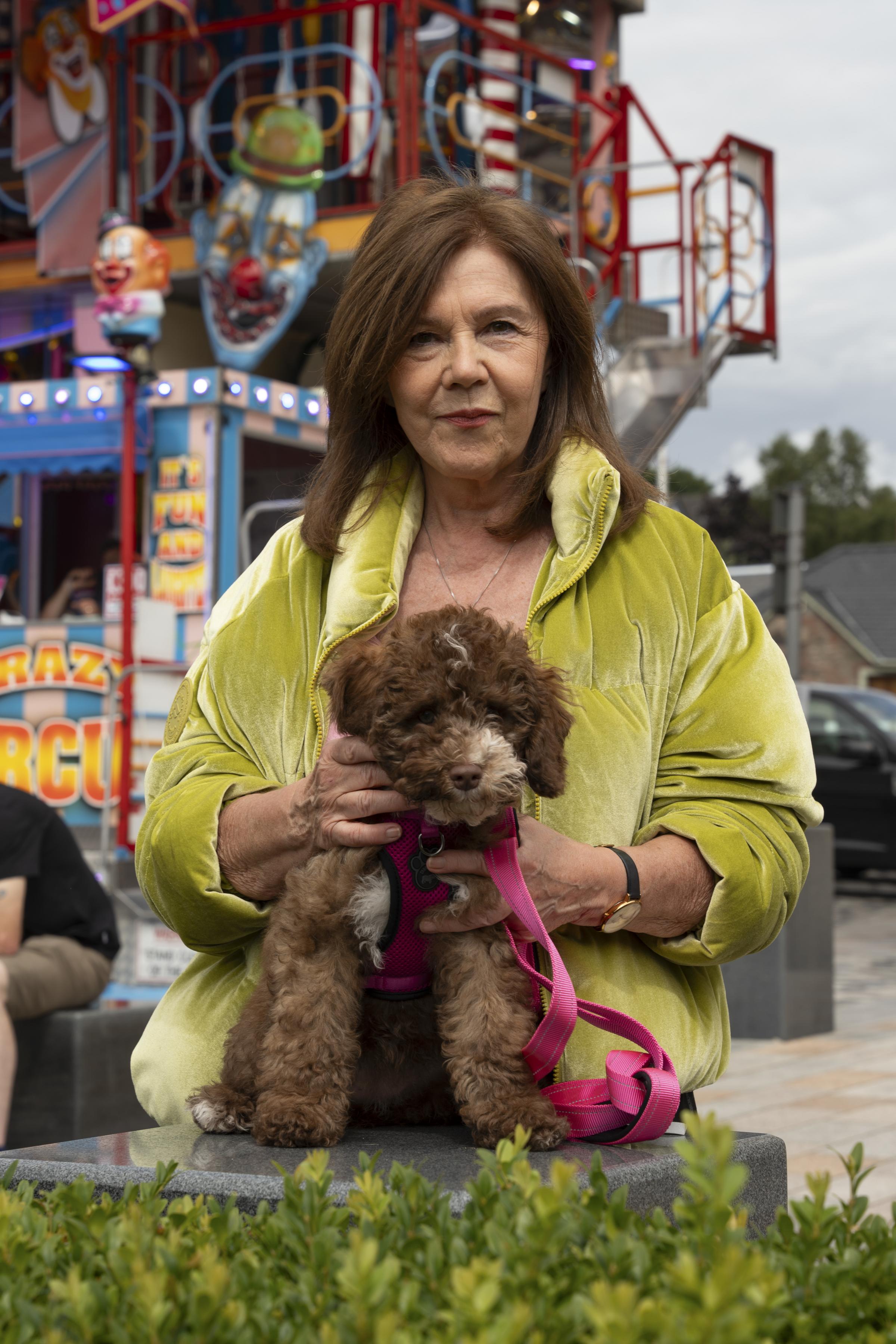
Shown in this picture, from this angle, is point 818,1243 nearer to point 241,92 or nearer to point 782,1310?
point 782,1310

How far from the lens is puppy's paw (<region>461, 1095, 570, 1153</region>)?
A: 239 centimetres

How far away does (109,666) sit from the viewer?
11.6 metres

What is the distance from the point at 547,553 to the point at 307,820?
69 cm

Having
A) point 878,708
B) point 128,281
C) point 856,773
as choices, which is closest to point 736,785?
point 128,281

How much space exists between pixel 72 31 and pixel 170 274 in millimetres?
2493

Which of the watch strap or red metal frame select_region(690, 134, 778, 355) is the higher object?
red metal frame select_region(690, 134, 778, 355)

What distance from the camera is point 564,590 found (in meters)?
2.71

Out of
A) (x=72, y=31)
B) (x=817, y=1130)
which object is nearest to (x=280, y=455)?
(x=72, y=31)

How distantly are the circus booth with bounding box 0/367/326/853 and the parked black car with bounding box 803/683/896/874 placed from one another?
8.27 metres

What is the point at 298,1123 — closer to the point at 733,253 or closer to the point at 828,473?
the point at 733,253

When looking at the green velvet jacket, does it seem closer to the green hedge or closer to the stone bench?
the green hedge

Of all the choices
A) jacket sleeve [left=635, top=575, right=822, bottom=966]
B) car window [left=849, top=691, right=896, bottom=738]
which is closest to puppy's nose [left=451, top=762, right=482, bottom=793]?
jacket sleeve [left=635, top=575, right=822, bottom=966]

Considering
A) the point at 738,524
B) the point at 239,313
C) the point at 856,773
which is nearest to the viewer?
the point at 239,313

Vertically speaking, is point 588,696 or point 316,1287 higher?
point 588,696
